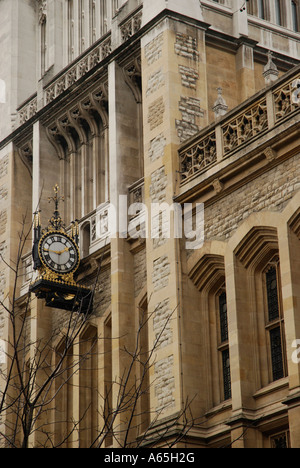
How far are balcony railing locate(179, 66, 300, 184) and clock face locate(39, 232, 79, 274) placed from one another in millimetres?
4350

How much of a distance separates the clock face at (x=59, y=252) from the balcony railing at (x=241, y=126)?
4.35 meters

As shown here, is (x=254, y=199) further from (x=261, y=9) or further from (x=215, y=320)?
(x=261, y=9)

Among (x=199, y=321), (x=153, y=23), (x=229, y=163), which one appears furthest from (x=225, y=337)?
(x=153, y=23)

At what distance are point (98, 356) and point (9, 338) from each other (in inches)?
169

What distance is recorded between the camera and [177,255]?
23.5 metres

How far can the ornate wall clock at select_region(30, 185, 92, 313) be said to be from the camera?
86.3 ft

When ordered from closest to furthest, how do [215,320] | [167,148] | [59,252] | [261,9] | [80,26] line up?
[215,320] < [167,148] < [59,252] < [261,9] < [80,26]

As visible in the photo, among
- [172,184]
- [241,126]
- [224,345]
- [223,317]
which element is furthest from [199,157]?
[224,345]

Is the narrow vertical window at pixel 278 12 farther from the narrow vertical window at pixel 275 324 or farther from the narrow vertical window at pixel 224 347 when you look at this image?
the narrow vertical window at pixel 275 324

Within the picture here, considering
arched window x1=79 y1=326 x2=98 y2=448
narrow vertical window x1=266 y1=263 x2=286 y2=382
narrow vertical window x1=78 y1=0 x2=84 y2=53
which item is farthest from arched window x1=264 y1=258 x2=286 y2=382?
narrow vertical window x1=78 y1=0 x2=84 y2=53

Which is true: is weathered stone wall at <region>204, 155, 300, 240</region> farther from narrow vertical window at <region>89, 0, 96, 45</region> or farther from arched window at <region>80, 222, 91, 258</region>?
narrow vertical window at <region>89, 0, 96, 45</region>

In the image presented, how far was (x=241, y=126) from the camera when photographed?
893 inches

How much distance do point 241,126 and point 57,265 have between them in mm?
6810
